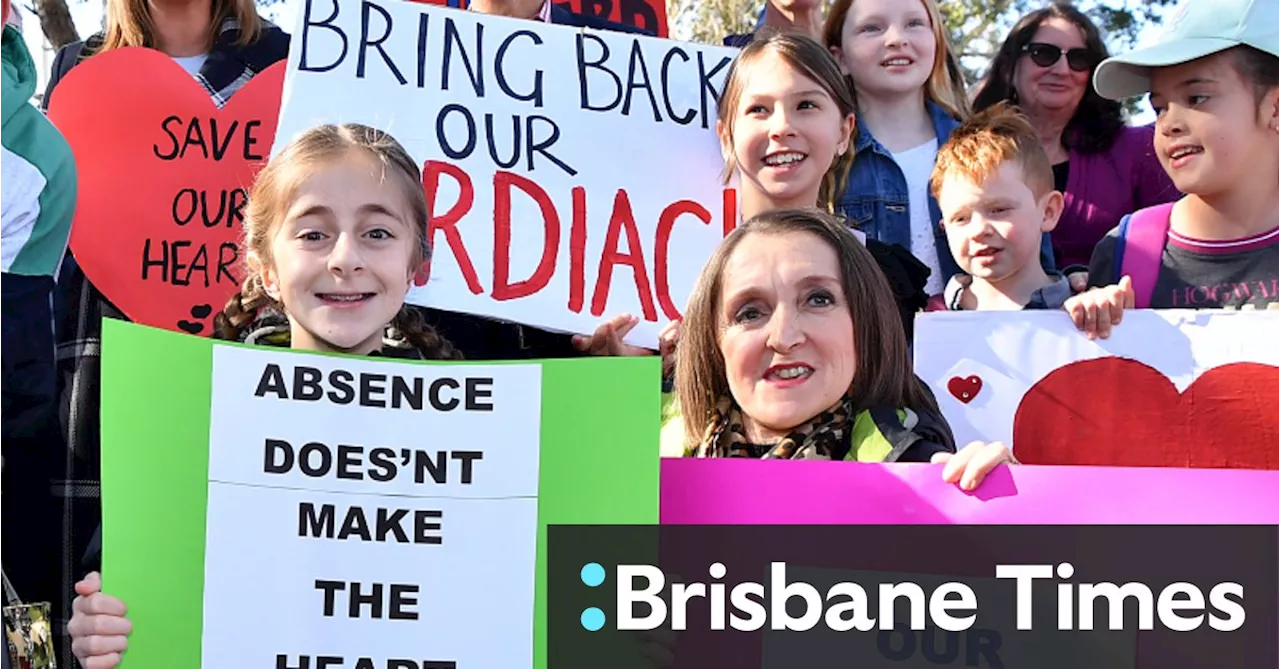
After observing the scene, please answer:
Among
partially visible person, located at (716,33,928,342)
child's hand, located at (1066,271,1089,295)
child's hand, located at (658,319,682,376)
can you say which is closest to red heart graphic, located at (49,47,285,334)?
child's hand, located at (658,319,682,376)

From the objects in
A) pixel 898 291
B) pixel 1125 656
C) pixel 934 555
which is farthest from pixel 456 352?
pixel 1125 656

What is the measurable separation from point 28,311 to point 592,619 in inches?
58.7

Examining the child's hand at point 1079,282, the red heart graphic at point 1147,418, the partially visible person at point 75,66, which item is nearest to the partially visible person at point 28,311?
the partially visible person at point 75,66

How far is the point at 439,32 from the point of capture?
3727 mm

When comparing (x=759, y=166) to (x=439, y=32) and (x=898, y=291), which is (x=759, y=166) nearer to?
(x=898, y=291)

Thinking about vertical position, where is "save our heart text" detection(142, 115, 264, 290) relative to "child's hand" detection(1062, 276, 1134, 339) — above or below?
above

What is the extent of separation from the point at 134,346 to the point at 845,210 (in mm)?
1974

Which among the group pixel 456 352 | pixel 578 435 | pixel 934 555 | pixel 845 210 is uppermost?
pixel 845 210

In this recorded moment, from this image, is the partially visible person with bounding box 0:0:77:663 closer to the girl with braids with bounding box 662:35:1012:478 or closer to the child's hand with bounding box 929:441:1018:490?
the girl with braids with bounding box 662:35:1012:478

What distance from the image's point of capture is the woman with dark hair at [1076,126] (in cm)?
417

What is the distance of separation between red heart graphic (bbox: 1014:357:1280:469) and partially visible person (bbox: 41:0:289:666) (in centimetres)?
195

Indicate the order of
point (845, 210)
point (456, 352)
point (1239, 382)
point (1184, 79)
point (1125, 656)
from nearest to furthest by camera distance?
point (1125, 656) < point (1239, 382) < point (456, 352) < point (1184, 79) < point (845, 210)

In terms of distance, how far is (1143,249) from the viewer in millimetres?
3514

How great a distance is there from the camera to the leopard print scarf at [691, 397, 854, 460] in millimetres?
2617
